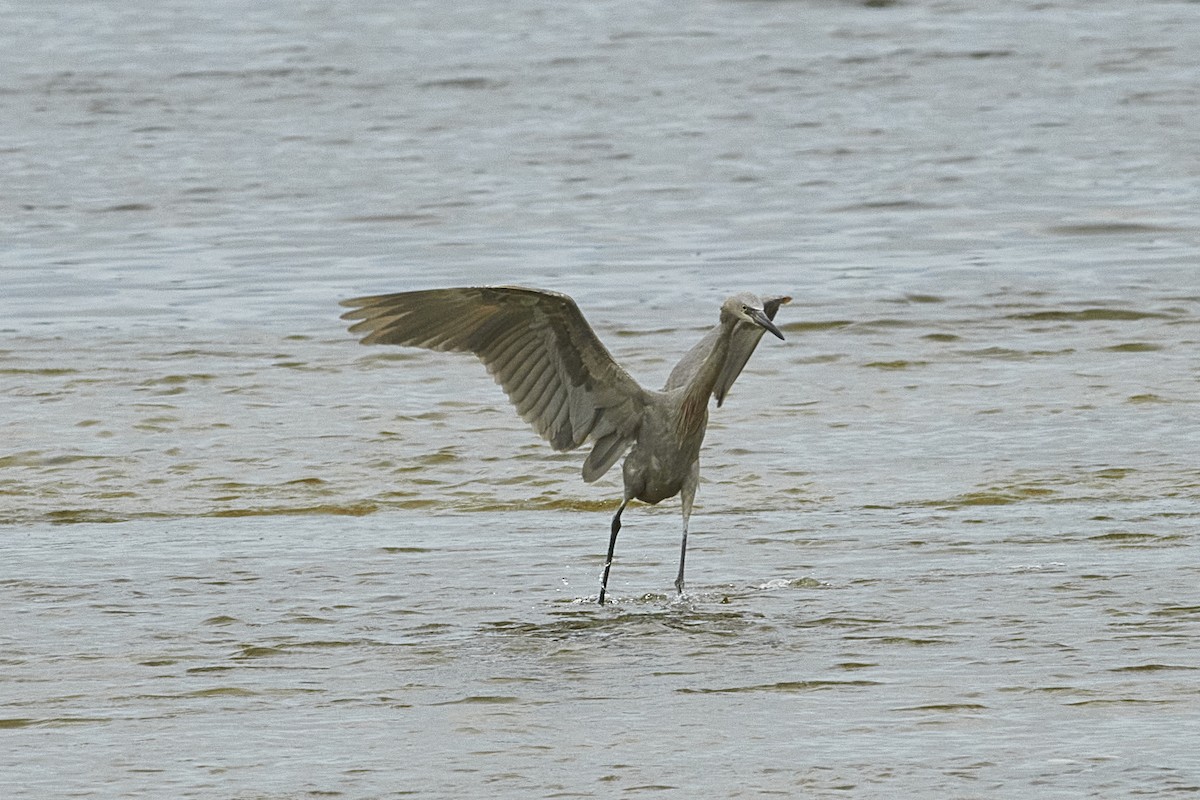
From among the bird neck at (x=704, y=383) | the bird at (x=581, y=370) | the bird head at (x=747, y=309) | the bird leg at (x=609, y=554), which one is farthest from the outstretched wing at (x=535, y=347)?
the bird head at (x=747, y=309)

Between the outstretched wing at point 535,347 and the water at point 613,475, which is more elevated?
the outstretched wing at point 535,347

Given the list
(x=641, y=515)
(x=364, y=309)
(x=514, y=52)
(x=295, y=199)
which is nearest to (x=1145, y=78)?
(x=514, y=52)

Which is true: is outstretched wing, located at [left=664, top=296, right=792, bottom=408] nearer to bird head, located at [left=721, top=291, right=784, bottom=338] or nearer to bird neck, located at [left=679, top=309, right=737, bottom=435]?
bird neck, located at [left=679, top=309, right=737, bottom=435]

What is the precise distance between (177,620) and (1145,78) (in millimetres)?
18889

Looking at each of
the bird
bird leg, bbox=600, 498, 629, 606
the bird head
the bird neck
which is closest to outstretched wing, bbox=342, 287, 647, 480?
the bird

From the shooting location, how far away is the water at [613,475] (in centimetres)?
666

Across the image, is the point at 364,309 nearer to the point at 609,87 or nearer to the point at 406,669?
the point at 406,669

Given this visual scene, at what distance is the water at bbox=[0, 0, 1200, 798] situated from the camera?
6.66 meters

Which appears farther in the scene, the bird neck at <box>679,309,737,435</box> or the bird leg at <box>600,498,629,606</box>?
the bird neck at <box>679,309,737,435</box>

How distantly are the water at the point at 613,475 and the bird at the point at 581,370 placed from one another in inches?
16.0

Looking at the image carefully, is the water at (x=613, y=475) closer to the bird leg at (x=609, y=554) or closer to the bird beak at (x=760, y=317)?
the bird leg at (x=609, y=554)

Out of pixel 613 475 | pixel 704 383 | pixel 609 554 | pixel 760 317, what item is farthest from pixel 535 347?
pixel 613 475

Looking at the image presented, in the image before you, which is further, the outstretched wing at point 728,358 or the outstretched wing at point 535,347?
the outstretched wing at point 728,358

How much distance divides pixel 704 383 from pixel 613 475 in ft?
10.3
